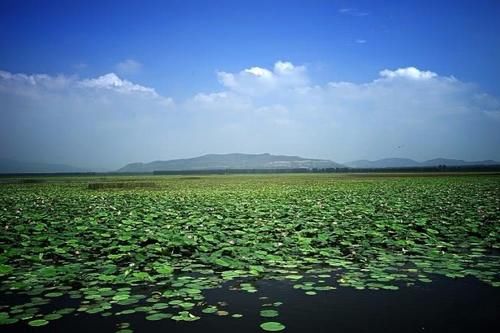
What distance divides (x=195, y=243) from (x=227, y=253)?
0.85 metres

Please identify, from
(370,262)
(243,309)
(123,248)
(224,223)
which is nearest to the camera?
(243,309)

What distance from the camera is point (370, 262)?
20.0 ft

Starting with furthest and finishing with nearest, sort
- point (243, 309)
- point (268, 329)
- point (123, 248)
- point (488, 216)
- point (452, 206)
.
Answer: point (452, 206), point (488, 216), point (123, 248), point (243, 309), point (268, 329)

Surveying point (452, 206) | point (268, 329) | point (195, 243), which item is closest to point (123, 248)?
point (195, 243)

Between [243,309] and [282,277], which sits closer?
[243,309]

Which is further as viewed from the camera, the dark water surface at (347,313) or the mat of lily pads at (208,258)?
the mat of lily pads at (208,258)

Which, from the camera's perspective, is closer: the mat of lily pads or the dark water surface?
the dark water surface

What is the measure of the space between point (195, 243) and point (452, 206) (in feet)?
36.2

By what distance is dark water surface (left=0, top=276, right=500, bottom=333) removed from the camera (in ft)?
11.6

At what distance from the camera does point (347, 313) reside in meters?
3.94

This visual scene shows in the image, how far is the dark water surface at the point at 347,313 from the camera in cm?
354

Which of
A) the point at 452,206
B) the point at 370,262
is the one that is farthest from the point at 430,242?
the point at 452,206

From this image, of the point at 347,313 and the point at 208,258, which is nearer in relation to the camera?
the point at 347,313

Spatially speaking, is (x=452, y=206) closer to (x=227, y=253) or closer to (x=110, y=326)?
(x=227, y=253)
